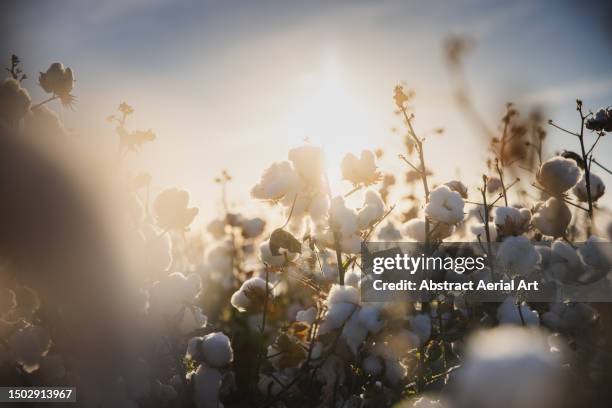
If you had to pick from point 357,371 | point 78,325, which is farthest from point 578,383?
point 78,325

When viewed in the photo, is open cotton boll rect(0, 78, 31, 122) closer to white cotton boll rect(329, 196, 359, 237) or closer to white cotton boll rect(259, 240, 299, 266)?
white cotton boll rect(259, 240, 299, 266)

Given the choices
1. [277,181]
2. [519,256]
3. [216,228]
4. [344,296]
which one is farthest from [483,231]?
[216,228]

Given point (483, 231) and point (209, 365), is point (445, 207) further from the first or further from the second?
point (209, 365)

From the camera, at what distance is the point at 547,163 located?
179 cm

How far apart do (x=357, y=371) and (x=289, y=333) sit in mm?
293

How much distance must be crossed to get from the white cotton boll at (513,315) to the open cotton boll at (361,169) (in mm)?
667

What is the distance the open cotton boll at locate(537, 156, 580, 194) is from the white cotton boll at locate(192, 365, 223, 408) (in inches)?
58.5

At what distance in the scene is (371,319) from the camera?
55.3 inches

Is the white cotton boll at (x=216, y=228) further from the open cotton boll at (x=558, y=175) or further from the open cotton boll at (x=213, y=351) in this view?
the open cotton boll at (x=558, y=175)

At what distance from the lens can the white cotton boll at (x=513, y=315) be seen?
4.83ft

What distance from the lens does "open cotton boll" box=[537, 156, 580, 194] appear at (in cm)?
175

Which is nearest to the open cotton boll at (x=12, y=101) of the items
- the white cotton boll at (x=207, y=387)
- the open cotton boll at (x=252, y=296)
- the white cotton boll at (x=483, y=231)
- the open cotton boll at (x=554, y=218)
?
the open cotton boll at (x=252, y=296)

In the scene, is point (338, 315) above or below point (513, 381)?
above

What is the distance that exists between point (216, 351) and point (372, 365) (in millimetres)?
553
